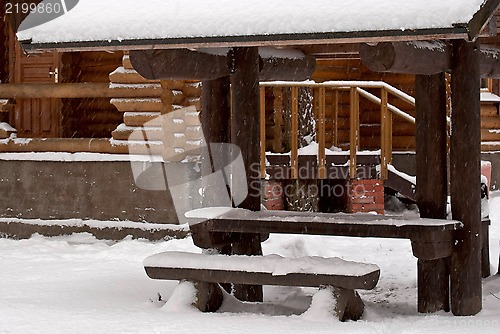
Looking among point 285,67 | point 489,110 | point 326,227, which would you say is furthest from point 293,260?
point 489,110

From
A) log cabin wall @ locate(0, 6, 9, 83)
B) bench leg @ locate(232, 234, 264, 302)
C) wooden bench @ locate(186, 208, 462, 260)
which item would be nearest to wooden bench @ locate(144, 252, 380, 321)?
wooden bench @ locate(186, 208, 462, 260)

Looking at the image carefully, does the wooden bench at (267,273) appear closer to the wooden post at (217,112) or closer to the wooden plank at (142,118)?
the wooden post at (217,112)

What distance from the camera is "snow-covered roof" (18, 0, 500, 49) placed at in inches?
250

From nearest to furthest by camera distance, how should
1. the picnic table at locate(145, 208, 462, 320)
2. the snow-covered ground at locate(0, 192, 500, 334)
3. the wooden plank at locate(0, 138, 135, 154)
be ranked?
the snow-covered ground at locate(0, 192, 500, 334)
the picnic table at locate(145, 208, 462, 320)
the wooden plank at locate(0, 138, 135, 154)

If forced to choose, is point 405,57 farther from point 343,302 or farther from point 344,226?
point 343,302

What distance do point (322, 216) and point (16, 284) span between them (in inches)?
126

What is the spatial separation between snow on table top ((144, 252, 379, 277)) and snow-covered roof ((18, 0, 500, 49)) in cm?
173

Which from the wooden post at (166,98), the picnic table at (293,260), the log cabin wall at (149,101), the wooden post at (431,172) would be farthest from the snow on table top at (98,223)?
the wooden post at (431,172)

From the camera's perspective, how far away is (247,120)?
27.7ft

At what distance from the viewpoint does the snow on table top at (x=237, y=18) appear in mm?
6410

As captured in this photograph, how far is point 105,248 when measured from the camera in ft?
38.1

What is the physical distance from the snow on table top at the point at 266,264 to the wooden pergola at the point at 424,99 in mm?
826

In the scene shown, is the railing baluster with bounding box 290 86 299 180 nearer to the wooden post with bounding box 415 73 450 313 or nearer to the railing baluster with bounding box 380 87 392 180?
the railing baluster with bounding box 380 87 392 180

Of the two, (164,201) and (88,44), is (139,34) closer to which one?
(88,44)
